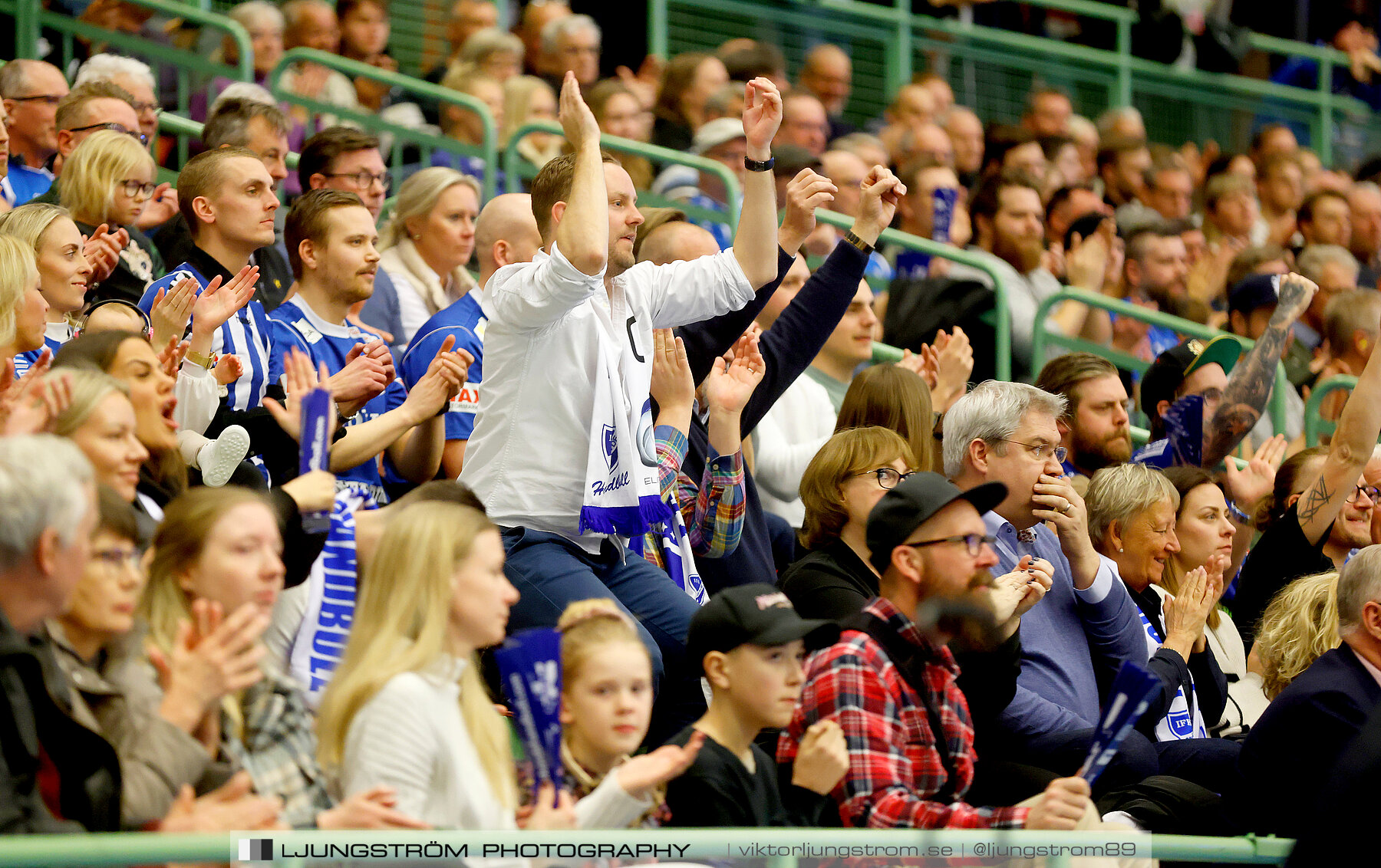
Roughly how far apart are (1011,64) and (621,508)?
10304 mm

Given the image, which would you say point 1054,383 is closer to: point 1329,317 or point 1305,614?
point 1305,614

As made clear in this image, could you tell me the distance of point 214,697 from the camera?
3.20 metres

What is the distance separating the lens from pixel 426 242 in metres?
7.38

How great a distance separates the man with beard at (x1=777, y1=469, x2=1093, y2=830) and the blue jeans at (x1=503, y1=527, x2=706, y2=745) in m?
0.57

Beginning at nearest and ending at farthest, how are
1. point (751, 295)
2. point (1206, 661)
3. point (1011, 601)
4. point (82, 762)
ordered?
point (82, 762) → point (1011, 601) → point (751, 295) → point (1206, 661)

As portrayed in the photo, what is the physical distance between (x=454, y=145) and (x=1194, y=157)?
772 cm

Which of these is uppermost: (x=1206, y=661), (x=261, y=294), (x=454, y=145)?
(x=454, y=145)

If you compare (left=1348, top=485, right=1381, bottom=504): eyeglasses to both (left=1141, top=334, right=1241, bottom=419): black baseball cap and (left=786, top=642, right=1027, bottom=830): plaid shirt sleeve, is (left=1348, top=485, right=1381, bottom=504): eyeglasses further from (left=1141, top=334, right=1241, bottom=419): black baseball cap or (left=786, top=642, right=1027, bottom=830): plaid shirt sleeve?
(left=786, top=642, right=1027, bottom=830): plaid shirt sleeve

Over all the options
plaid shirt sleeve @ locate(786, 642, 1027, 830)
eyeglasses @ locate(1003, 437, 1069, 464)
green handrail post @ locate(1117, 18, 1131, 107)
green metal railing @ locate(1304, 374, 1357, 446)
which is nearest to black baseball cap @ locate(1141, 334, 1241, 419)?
green metal railing @ locate(1304, 374, 1357, 446)

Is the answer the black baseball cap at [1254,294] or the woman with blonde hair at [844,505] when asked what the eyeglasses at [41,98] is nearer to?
the woman with blonde hair at [844,505]

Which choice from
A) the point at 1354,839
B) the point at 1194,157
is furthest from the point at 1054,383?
the point at 1194,157

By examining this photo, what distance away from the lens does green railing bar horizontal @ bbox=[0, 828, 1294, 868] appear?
2.85m

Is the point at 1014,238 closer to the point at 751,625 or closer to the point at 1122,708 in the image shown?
the point at 751,625

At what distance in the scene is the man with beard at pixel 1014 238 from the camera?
8.92 metres
